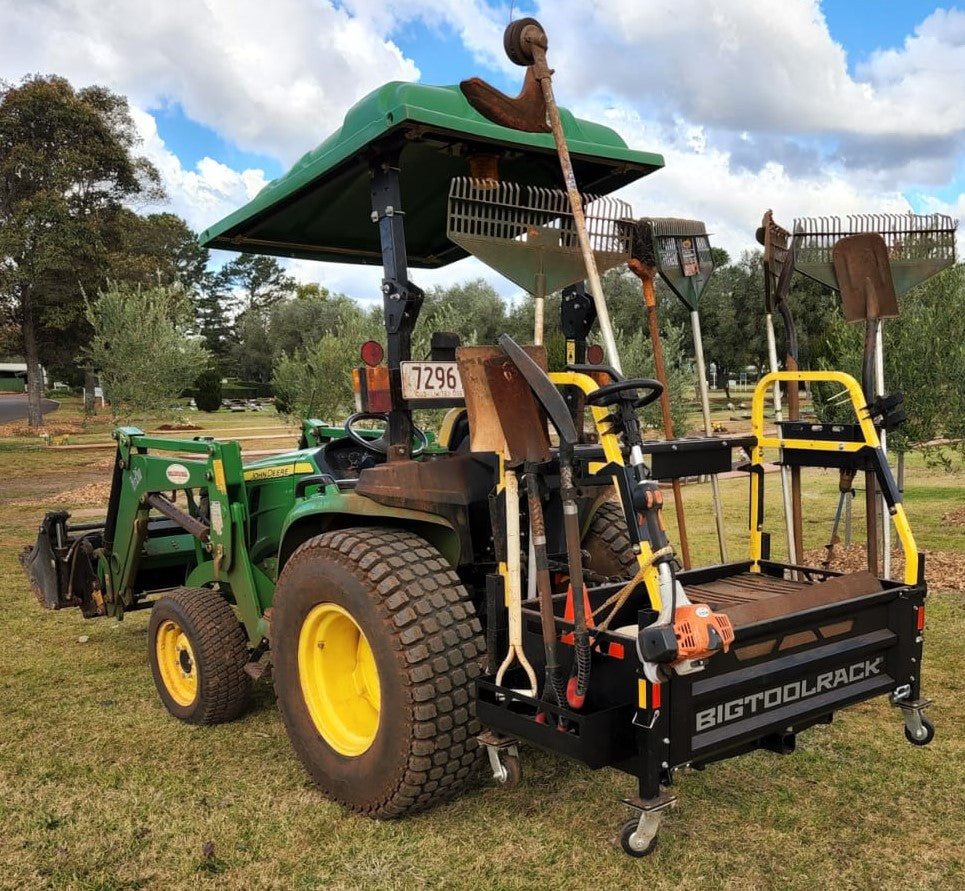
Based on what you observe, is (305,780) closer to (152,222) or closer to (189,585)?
(189,585)

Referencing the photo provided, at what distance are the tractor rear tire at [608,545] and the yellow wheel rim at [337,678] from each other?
135 cm

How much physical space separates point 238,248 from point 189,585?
6.19 ft

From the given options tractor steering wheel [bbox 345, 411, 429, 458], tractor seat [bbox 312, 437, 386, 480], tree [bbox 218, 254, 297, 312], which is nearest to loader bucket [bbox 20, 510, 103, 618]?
tractor seat [bbox 312, 437, 386, 480]

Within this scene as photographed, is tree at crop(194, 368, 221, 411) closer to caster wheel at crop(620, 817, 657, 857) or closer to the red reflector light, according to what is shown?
the red reflector light

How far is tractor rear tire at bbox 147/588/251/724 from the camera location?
13.9 ft

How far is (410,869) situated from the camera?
9.65 ft

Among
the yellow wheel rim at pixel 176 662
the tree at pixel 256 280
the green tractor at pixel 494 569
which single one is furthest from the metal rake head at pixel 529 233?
the tree at pixel 256 280

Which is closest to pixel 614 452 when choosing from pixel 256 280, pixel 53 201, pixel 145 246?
pixel 53 201

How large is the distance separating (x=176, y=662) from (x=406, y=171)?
2.76 metres

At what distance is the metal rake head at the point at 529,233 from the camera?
140 inches

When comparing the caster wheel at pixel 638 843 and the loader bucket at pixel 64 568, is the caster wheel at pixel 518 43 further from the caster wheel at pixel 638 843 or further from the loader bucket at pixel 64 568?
the loader bucket at pixel 64 568

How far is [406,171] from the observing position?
398cm

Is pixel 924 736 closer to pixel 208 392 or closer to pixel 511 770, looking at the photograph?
pixel 511 770

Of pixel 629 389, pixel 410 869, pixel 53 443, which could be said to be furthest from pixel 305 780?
pixel 53 443
